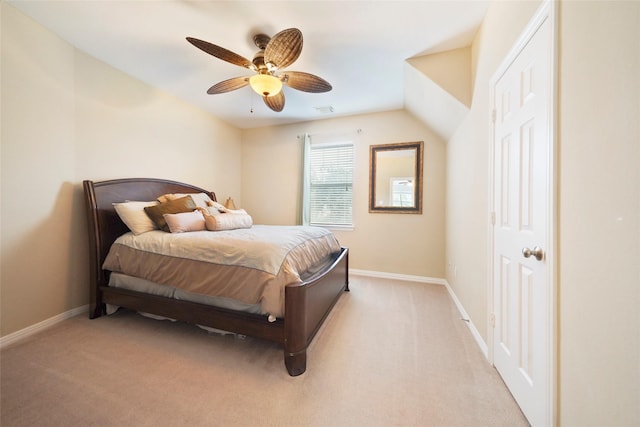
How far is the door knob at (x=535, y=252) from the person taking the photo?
1067 millimetres

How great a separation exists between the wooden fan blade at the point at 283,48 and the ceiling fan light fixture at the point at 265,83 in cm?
11

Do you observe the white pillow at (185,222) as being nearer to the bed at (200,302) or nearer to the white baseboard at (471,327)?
the bed at (200,302)

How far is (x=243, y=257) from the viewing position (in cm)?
167

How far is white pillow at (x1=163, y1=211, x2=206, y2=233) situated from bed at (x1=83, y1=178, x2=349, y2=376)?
63cm

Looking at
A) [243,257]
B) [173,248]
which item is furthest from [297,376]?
[173,248]

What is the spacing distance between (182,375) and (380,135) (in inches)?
146

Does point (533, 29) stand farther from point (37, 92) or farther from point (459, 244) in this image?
point (37, 92)

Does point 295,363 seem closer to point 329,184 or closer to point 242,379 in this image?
point 242,379

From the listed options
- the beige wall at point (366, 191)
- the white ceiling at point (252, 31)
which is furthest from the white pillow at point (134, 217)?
the beige wall at point (366, 191)

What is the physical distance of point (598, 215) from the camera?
0.77 meters

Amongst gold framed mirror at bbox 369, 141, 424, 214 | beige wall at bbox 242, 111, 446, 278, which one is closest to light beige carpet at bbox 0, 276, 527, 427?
beige wall at bbox 242, 111, 446, 278

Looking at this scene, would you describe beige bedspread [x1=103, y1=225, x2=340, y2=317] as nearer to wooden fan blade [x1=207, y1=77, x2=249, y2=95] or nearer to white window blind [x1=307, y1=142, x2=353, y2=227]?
wooden fan blade [x1=207, y1=77, x2=249, y2=95]

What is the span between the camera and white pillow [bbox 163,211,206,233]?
2.29 meters

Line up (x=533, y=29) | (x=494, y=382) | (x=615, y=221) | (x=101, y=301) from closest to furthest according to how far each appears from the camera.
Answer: (x=615, y=221), (x=533, y=29), (x=494, y=382), (x=101, y=301)
